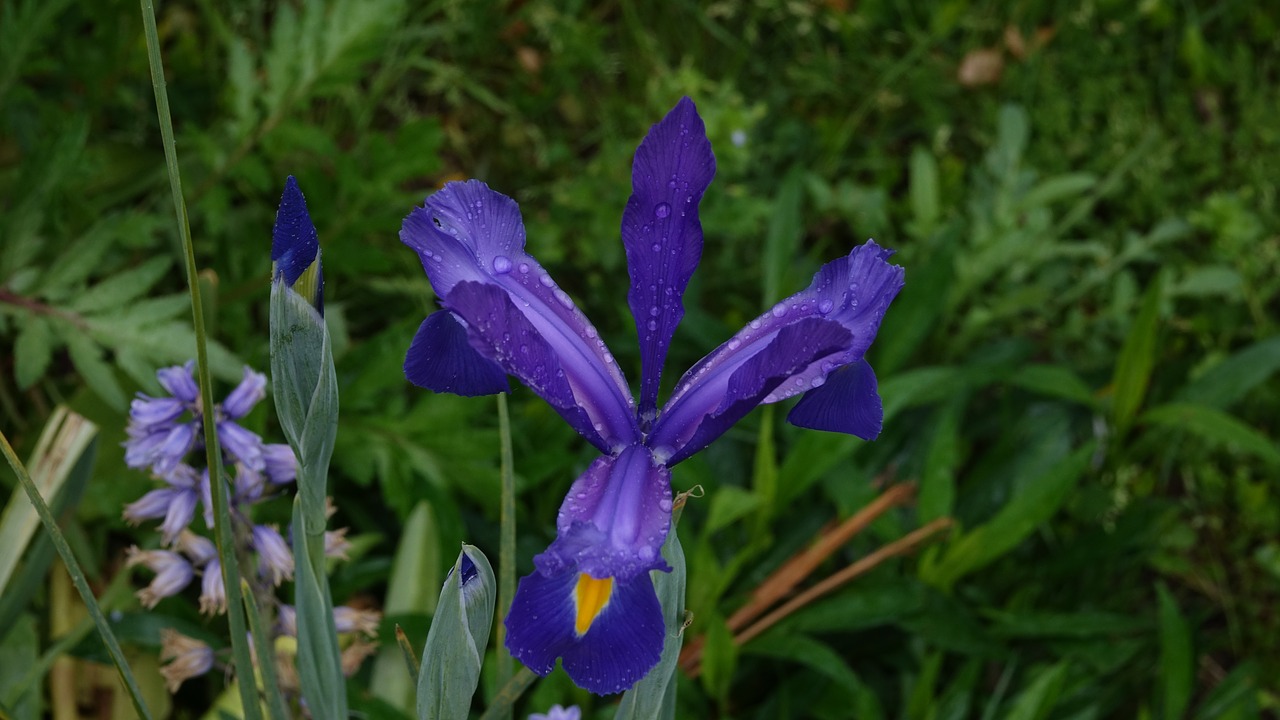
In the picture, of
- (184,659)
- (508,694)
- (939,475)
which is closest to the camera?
(508,694)

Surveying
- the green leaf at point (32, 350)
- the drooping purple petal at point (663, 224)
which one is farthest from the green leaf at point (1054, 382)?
the green leaf at point (32, 350)

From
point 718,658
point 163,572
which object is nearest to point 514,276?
point 163,572

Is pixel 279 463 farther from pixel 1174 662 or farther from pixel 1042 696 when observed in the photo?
pixel 1174 662

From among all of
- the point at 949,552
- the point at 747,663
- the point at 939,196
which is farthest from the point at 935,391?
the point at 939,196

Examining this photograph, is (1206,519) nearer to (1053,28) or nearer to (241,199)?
(1053,28)

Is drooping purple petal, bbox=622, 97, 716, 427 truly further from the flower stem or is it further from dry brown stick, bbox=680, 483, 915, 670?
dry brown stick, bbox=680, 483, 915, 670

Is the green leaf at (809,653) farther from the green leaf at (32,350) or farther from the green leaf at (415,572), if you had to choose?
the green leaf at (32,350)

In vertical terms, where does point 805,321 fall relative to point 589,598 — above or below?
above

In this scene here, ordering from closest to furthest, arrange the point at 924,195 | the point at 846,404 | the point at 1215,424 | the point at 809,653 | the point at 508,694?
the point at 846,404
the point at 508,694
the point at 809,653
the point at 1215,424
the point at 924,195
